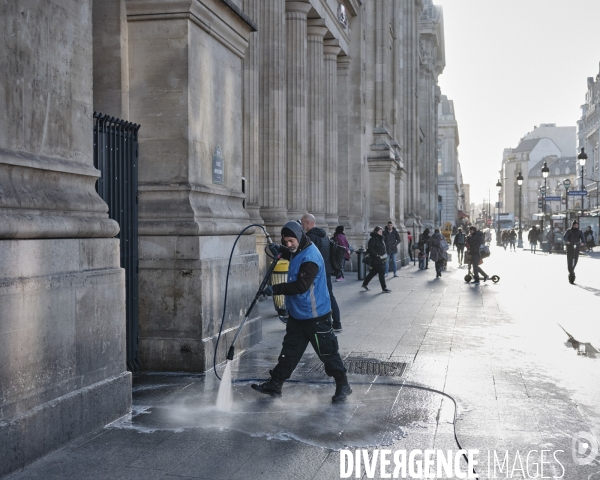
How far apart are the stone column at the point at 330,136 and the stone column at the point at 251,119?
25.5 ft

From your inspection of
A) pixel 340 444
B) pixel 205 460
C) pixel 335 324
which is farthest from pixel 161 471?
pixel 335 324

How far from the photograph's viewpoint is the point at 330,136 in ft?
77.2

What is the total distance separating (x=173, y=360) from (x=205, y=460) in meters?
3.14

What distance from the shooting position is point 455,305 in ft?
50.1

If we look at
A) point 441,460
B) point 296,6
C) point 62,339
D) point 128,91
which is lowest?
point 441,460

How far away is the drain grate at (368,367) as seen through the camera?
8.23 metres

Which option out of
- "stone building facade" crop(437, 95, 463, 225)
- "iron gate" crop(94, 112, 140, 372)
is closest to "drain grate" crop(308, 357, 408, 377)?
"iron gate" crop(94, 112, 140, 372)

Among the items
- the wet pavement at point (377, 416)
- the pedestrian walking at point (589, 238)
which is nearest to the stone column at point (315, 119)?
the wet pavement at point (377, 416)

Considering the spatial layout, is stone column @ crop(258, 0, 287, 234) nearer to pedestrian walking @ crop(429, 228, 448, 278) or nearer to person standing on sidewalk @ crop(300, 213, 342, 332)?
person standing on sidewalk @ crop(300, 213, 342, 332)

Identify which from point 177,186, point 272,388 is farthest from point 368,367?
point 177,186

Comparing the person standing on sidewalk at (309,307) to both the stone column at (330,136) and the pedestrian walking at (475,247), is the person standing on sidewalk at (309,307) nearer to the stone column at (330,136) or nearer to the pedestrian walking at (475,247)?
the pedestrian walking at (475,247)

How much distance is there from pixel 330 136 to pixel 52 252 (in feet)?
60.4

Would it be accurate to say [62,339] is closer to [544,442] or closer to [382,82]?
[544,442]

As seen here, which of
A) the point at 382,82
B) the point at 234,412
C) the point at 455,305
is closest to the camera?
the point at 234,412
